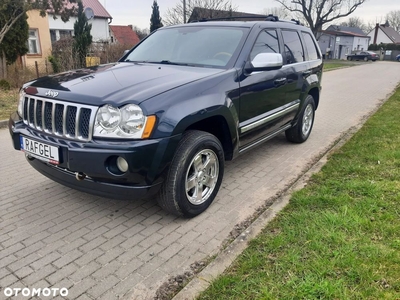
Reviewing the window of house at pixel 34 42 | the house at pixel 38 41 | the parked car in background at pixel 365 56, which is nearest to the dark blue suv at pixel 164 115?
the house at pixel 38 41

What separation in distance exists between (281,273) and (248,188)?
1.67m

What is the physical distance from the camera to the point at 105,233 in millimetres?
3100

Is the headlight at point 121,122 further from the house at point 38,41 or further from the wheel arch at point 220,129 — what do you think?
the house at point 38,41

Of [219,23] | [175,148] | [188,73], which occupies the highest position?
[219,23]

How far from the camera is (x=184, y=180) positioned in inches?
119

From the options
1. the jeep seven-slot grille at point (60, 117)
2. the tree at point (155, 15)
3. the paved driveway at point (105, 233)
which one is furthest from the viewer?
the tree at point (155, 15)

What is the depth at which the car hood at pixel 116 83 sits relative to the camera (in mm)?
2779

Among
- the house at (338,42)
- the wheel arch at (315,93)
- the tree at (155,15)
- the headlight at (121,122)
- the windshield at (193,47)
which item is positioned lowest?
the wheel arch at (315,93)

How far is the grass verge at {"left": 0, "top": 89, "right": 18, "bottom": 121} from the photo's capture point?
769cm

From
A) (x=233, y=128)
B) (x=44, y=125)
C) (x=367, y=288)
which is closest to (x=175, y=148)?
(x=233, y=128)

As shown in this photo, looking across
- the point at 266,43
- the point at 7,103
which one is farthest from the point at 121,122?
the point at 7,103

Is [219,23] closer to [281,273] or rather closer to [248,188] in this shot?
[248,188]

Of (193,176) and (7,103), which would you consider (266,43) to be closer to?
(193,176)

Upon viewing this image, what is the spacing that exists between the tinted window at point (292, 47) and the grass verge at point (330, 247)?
5.93ft
